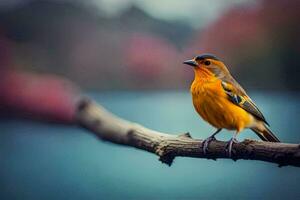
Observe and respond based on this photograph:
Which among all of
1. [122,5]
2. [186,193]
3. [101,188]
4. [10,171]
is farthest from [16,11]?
[186,193]

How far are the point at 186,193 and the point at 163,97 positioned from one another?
0.33 metres

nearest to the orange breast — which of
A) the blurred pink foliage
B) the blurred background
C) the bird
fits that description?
the bird

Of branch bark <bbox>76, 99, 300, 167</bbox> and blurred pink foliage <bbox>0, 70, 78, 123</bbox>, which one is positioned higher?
blurred pink foliage <bbox>0, 70, 78, 123</bbox>

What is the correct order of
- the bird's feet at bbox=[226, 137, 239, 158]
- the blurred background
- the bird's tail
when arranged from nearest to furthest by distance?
the bird's feet at bbox=[226, 137, 239, 158], the bird's tail, the blurred background

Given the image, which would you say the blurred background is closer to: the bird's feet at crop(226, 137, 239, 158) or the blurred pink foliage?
the blurred pink foliage

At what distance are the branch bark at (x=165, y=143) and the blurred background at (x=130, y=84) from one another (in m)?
0.03

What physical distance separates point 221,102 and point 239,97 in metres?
0.07

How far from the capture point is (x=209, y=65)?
5.95ft

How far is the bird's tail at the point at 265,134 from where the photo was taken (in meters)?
1.80

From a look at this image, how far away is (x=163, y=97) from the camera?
2.00 metres

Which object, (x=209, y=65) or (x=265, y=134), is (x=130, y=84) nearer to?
(x=209, y=65)

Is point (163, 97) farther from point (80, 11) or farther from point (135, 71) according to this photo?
point (80, 11)

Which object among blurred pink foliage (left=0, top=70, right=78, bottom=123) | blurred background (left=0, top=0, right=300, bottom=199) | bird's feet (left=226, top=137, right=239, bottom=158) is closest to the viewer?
bird's feet (left=226, top=137, right=239, bottom=158)

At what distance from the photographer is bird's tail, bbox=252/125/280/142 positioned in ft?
5.92
